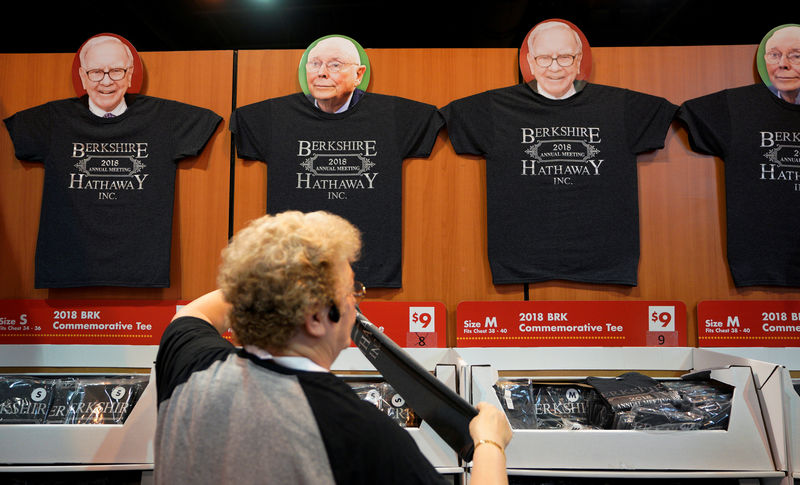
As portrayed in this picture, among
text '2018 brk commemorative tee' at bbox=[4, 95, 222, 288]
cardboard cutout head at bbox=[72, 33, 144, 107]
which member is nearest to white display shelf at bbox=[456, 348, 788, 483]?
text '2018 brk commemorative tee' at bbox=[4, 95, 222, 288]

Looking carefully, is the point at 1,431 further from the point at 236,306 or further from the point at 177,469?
the point at 236,306

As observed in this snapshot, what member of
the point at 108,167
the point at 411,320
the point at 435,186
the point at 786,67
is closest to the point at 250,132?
the point at 108,167

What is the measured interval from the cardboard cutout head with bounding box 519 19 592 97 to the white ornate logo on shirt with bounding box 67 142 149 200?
2177mm

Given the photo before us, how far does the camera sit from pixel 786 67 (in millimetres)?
2816

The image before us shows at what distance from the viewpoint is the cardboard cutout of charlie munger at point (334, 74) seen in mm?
2848

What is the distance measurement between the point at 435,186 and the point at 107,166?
178 centimetres

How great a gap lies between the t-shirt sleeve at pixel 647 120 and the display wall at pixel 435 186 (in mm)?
82

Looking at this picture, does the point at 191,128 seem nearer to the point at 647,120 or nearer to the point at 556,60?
the point at 556,60

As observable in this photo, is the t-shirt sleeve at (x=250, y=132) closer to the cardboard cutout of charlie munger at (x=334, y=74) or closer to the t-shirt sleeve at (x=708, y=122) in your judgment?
the cardboard cutout of charlie munger at (x=334, y=74)

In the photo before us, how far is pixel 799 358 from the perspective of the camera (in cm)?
263

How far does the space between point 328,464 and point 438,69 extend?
2435mm

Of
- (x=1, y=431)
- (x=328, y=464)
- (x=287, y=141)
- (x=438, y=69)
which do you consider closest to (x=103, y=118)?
(x=287, y=141)

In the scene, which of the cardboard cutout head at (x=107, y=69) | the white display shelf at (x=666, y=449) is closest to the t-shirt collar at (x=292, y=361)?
the white display shelf at (x=666, y=449)

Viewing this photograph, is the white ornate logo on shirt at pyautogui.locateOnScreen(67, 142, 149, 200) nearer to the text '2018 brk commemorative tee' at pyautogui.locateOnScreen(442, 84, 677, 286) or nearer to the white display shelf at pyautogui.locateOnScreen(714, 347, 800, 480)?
the text '2018 brk commemorative tee' at pyautogui.locateOnScreen(442, 84, 677, 286)
